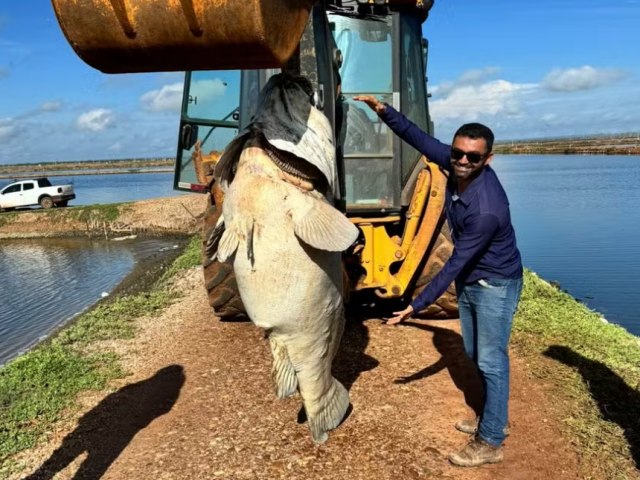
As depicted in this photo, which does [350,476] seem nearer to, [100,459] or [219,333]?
[100,459]

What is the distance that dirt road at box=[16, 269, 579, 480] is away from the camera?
360 centimetres

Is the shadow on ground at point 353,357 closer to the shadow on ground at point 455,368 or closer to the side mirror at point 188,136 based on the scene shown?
the shadow on ground at point 455,368

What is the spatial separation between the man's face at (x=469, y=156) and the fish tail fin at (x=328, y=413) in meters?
1.45

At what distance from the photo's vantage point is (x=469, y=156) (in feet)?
10.5

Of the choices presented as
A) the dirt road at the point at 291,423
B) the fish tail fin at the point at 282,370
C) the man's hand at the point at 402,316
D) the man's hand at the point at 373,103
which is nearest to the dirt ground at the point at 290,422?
the dirt road at the point at 291,423

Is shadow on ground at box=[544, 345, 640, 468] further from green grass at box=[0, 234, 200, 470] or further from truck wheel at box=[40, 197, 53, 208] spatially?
truck wheel at box=[40, 197, 53, 208]

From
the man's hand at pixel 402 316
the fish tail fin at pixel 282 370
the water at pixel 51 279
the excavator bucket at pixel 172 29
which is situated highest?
the excavator bucket at pixel 172 29

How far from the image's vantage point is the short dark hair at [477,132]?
126 inches

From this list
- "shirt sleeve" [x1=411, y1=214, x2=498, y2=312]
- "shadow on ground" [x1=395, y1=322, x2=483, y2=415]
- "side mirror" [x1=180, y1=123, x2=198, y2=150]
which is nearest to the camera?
"shirt sleeve" [x1=411, y1=214, x2=498, y2=312]

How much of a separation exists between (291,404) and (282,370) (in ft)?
4.98

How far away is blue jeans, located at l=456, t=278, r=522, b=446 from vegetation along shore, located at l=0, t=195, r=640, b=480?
0.31m

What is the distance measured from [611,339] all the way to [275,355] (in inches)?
160

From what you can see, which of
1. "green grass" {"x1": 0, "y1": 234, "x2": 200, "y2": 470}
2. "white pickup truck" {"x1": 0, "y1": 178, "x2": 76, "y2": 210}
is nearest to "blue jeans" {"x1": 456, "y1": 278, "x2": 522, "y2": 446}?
"green grass" {"x1": 0, "y1": 234, "x2": 200, "y2": 470}

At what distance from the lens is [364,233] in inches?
203
